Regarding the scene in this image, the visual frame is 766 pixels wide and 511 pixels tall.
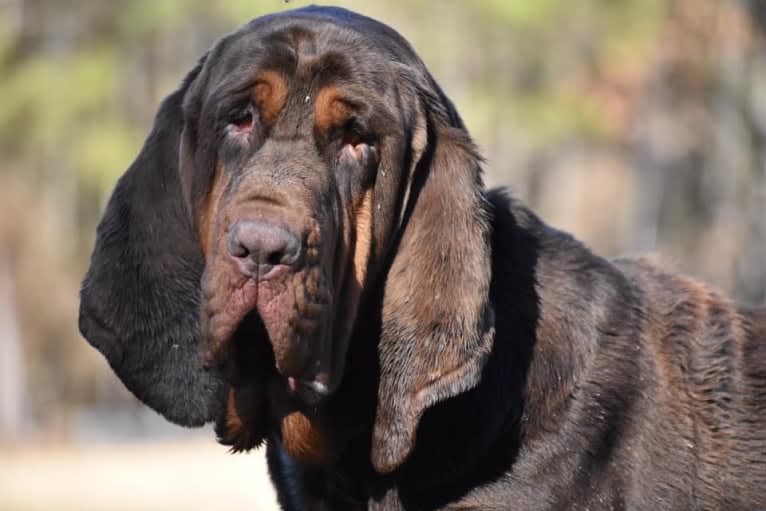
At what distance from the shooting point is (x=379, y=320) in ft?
15.4

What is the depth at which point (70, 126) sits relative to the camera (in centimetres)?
3897

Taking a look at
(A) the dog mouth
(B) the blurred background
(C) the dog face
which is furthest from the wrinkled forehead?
(B) the blurred background

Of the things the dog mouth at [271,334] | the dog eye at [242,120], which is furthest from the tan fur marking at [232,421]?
the dog eye at [242,120]

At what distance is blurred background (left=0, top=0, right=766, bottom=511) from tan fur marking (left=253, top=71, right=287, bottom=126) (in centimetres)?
2820

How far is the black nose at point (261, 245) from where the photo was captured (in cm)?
423

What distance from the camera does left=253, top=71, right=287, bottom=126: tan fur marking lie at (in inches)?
181

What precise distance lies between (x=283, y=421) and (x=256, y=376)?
0.19 m

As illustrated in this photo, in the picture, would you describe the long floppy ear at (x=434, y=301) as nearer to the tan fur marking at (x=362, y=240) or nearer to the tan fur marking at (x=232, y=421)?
the tan fur marking at (x=362, y=240)

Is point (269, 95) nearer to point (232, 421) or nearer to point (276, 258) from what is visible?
point (276, 258)

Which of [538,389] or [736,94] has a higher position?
[538,389]

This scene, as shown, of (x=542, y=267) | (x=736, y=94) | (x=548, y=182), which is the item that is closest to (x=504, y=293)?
(x=542, y=267)

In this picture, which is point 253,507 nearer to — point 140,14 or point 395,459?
point 395,459

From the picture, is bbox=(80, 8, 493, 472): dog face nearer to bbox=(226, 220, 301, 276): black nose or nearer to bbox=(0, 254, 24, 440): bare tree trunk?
bbox=(226, 220, 301, 276): black nose

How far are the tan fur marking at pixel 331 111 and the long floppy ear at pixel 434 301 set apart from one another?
0.89 ft
